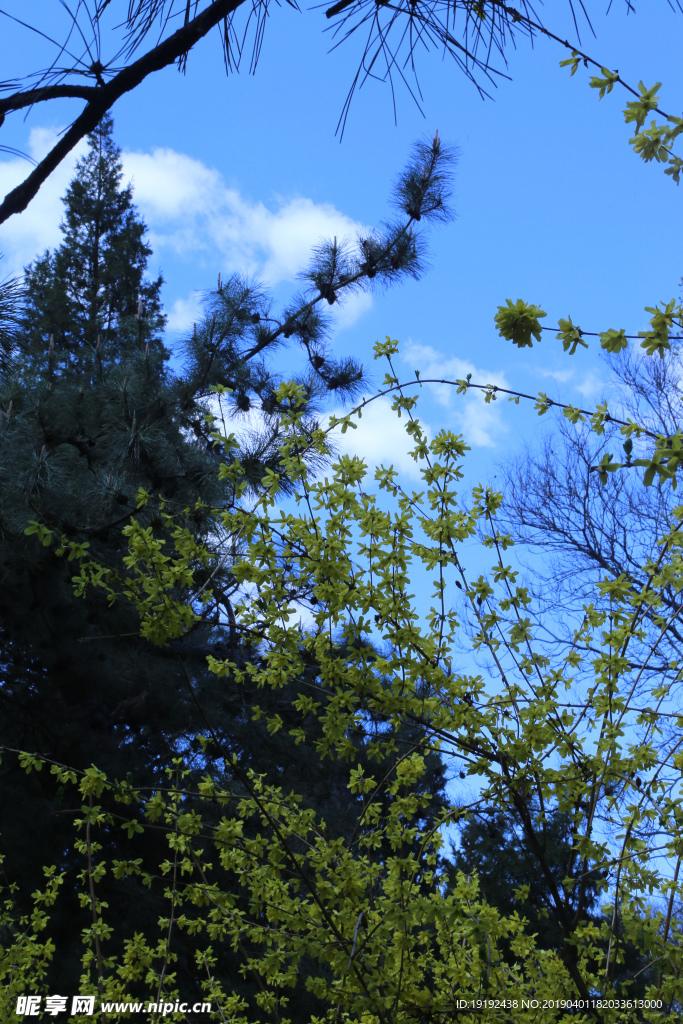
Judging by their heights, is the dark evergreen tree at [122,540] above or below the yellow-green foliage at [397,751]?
above

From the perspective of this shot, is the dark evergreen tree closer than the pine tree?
Yes

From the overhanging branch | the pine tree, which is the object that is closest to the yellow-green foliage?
the overhanging branch

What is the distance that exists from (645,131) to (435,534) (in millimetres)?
1211

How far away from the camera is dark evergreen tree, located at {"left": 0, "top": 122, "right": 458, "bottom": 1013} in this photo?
173 inches

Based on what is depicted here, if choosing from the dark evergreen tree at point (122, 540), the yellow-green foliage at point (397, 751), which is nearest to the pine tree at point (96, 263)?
the dark evergreen tree at point (122, 540)

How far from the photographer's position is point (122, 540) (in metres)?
4.90

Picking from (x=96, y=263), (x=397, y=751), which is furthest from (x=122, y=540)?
(x=96, y=263)

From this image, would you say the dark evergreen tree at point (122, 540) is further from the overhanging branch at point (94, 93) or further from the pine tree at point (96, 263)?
the pine tree at point (96, 263)

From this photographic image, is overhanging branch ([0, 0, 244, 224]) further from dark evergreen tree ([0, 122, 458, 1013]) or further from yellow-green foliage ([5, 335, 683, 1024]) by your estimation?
dark evergreen tree ([0, 122, 458, 1013])

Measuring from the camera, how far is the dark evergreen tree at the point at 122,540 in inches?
173

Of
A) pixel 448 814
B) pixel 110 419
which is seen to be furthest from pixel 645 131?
pixel 110 419

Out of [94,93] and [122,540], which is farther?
[122,540]

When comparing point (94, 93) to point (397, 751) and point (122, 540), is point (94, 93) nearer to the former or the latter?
point (397, 751)

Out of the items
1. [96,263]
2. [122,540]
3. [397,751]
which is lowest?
[397,751]
